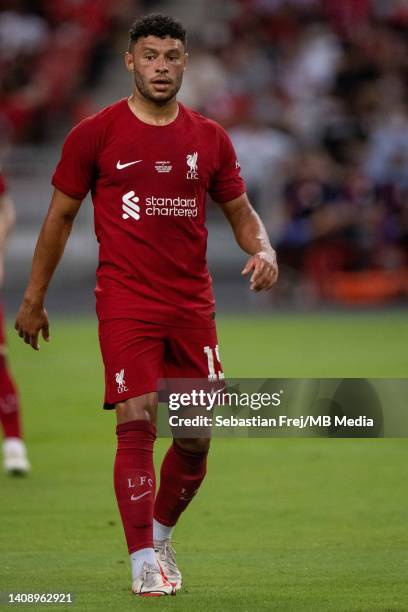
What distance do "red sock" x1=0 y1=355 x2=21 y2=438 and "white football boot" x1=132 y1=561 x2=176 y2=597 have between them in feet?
13.4

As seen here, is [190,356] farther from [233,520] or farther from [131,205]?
[233,520]

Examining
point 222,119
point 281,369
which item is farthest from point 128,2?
point 281,369

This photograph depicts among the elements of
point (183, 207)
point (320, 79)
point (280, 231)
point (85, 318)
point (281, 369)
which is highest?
point (320, 79)

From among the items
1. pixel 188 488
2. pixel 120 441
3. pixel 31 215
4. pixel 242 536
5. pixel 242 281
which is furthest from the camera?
pixel 31 215

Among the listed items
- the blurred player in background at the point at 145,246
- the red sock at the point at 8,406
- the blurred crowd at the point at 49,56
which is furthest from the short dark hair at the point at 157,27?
the blurred crowd at the point at 49,56

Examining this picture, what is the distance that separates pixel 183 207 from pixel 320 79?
1919cm

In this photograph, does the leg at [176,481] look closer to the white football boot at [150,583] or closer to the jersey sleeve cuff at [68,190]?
the white football boot at [150,583]

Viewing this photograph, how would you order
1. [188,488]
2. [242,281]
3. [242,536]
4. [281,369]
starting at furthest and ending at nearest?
1. [242,281]
2. [281,369]
3. [242,536]
4. [188,488]

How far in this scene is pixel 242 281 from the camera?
23469mm

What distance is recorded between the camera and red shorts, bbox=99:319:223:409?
6332 mm

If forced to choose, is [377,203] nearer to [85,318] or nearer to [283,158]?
[283,158]

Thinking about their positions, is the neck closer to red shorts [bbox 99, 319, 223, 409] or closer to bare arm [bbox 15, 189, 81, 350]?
bare arm [bbox 15, 189, 81, 350]

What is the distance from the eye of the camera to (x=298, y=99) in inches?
996

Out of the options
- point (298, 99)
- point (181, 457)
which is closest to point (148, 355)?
point (181, 457)
